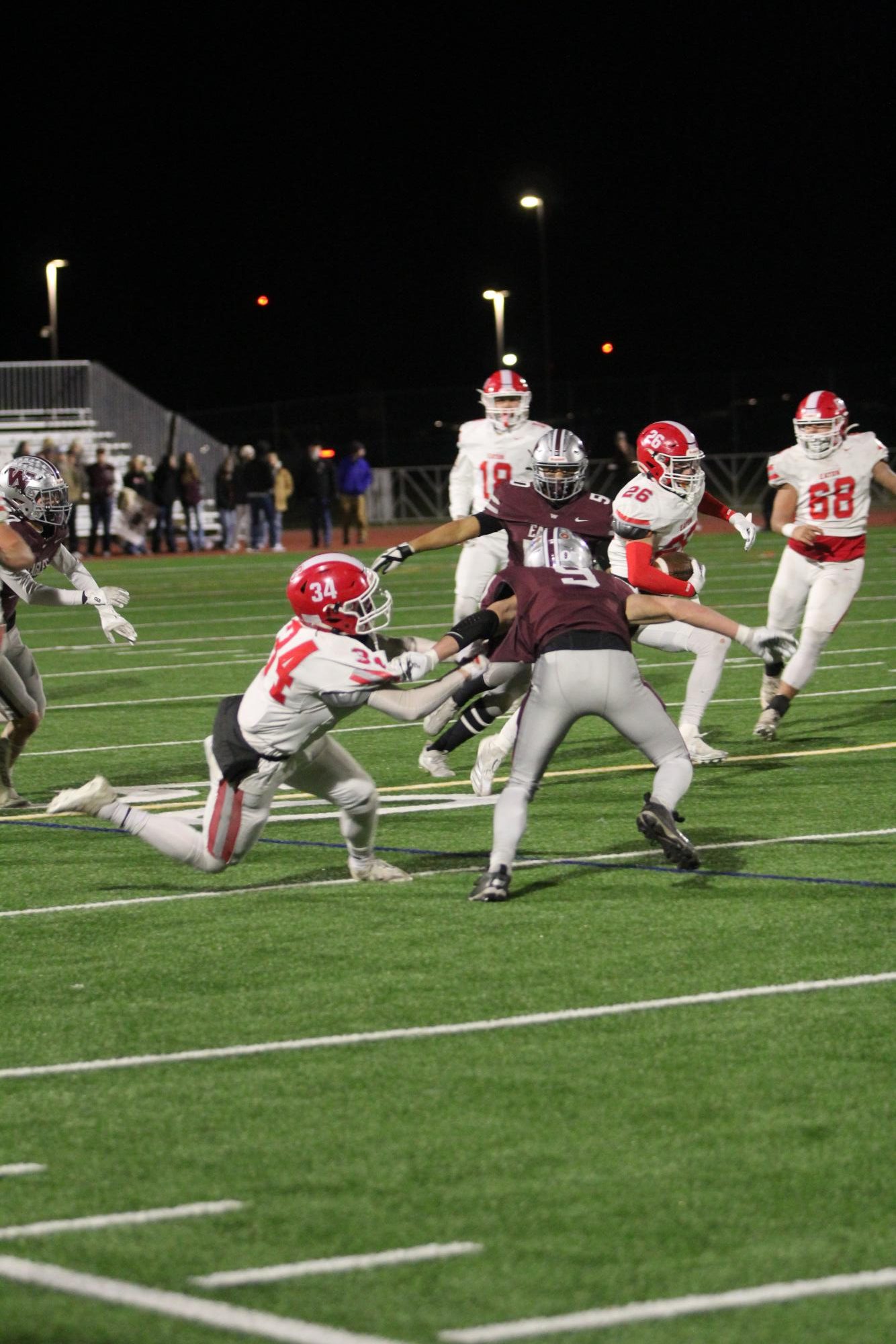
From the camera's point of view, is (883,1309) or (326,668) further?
(326,668)

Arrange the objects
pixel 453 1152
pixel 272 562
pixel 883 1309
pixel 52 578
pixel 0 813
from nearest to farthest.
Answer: pixel 883 1309
pixel 453 1152
pixel 0 813
pixel 52 578
pixel 272 562

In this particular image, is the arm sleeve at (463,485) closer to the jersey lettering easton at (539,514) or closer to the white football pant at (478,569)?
the white football pant at (478,569)

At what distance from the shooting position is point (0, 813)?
934 cm

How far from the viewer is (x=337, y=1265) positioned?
3773 millimetres

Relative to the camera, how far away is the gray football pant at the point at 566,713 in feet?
23.0

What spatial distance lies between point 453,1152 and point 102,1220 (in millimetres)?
808

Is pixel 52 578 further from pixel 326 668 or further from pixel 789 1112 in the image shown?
pixel 789 1112

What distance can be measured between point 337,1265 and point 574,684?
11.4 feet

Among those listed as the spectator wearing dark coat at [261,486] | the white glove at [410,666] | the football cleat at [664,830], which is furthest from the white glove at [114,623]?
the spectator wearing dark coat at [261,486]

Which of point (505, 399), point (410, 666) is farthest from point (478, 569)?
point (410, 666)

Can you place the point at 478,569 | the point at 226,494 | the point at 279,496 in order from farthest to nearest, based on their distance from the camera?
the point at 279,496
the point at 226,494
the point at 478,569

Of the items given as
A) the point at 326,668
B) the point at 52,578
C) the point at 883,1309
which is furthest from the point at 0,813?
the point at 52,578

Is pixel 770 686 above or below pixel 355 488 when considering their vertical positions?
below

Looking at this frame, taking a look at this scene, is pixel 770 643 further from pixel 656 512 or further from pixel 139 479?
pixel 139 479
